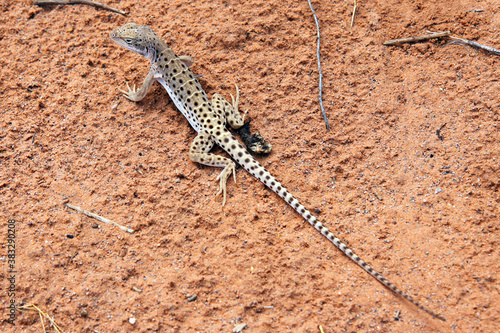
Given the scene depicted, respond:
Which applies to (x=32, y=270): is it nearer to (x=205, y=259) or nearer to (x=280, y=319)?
(x=205, y=259)

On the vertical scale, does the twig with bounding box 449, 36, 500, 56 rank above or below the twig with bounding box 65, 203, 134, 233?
above

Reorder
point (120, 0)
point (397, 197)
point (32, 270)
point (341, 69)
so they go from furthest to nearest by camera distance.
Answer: point (120, 0), point (341, 69), point (397, 197), point (32, 270)

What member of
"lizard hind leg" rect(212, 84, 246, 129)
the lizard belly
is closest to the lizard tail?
"lizard hind leg" rect(212, 84, 246, 129)

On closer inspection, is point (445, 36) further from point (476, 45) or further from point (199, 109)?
point (199, 109)

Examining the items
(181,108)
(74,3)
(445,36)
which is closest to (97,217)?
(181,108)

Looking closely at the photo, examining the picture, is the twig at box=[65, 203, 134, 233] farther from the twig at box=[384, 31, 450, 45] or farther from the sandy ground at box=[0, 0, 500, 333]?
the twig at box=[384, 31, 450, 45]

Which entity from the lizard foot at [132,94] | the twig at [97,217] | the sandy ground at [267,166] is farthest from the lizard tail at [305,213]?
the lizard foot at [132,94]

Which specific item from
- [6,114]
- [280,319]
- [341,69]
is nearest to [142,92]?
[6,114]
